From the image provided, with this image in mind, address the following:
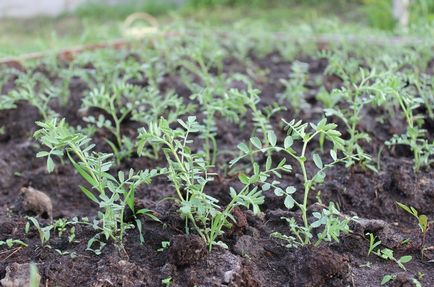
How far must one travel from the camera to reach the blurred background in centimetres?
806

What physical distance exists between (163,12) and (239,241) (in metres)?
8.71

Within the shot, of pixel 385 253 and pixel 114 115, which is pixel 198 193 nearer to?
pixel 385 253

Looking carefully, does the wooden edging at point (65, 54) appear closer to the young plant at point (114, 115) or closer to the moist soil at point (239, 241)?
the young plant at point (114, 115)

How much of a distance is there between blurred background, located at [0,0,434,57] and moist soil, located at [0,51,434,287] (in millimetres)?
4290

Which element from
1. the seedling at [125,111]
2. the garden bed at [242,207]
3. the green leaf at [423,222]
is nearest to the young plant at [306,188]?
the garden bed at [242,207]

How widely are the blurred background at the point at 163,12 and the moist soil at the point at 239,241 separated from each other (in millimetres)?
4290

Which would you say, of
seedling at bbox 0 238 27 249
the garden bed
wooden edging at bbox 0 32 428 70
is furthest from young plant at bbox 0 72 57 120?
seedling at bbox 0 238 27 249

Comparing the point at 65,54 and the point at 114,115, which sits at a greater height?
the point at 114,115

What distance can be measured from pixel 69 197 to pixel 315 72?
1943 millimetres

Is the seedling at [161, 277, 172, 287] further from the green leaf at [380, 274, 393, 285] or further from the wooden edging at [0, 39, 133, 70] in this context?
the wooden edging at [0, 39, 133, 70]

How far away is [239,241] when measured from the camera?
1945 millimetres

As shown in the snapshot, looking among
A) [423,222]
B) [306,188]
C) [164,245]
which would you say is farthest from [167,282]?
[423,222]

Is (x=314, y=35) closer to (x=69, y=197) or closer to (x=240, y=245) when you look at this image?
(x=69, y=197)

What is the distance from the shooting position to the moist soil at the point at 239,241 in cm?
180
